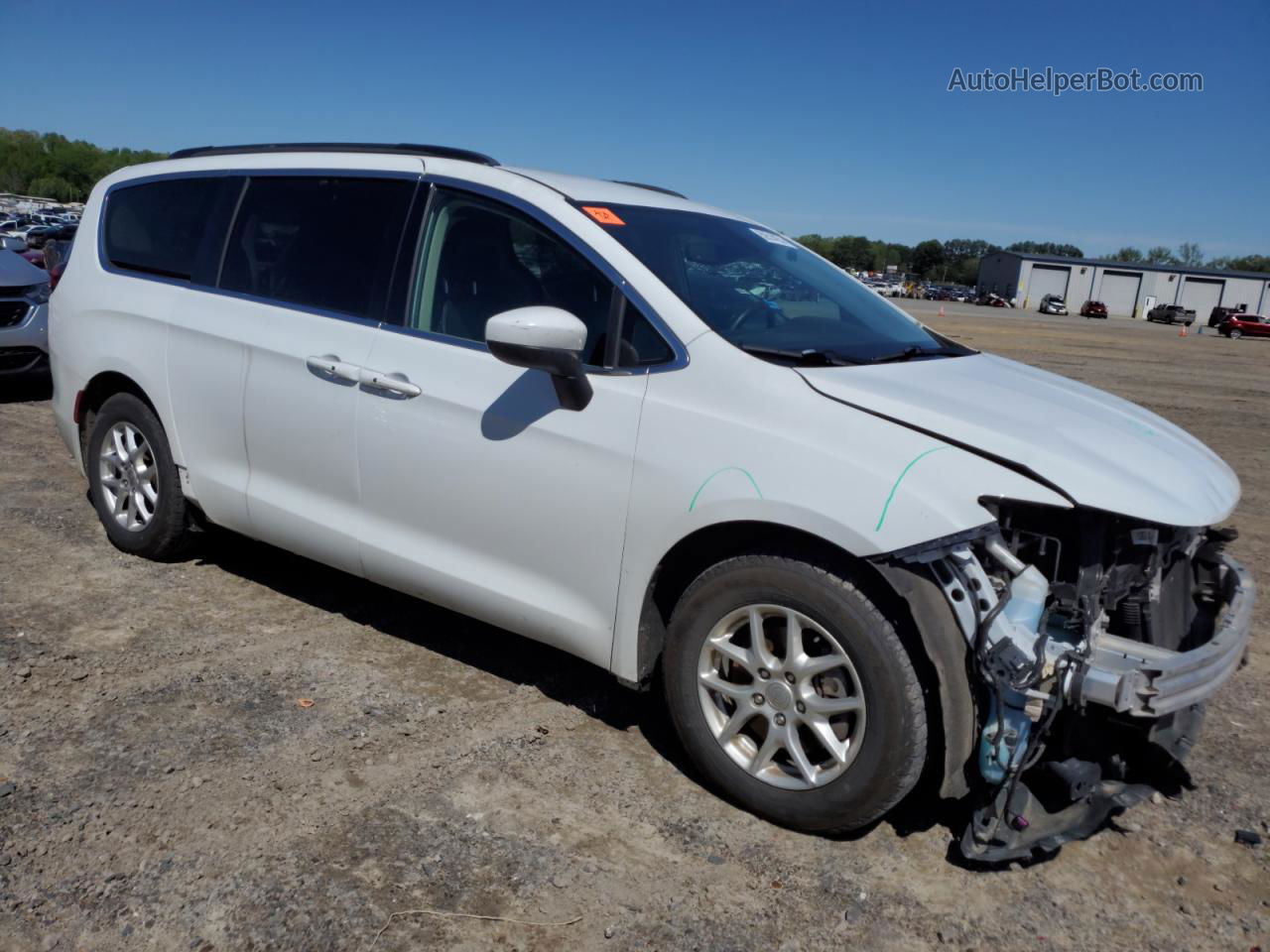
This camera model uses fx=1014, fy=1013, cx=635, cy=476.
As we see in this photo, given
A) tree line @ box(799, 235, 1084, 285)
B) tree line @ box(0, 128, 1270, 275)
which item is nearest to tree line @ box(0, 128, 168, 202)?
tree line @ box(0, 128, 1270, 275)

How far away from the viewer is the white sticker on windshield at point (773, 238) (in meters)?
4.29

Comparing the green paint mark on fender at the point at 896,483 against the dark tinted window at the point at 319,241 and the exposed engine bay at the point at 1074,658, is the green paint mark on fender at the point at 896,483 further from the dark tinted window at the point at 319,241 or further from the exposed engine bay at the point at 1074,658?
the dark tinted window at the point at 319,241

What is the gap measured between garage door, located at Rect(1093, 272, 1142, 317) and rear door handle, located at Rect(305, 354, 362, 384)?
321ft

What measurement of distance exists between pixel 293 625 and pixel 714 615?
2205mm

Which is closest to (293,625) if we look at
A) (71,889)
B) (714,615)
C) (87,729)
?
(87,729)

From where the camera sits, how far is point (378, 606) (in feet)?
15.3

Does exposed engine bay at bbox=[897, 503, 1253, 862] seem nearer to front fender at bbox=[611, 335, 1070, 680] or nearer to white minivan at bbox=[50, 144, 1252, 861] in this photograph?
white minivan at bbox=[50, 144, 1252, 861]

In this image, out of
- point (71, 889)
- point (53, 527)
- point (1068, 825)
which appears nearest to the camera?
point (71, 889)

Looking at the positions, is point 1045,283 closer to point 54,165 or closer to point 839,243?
point 839,243

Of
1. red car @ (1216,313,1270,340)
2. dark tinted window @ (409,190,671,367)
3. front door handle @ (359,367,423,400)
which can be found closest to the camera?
Answer: dark tinted window @ (409,190,671,367)

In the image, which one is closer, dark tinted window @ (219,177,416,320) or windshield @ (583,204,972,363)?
windshield @ (583,204,972,363)

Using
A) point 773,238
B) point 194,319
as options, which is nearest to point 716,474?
point 773,238

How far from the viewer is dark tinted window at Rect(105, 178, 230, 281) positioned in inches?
180

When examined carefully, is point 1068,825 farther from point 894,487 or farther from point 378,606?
point 378,606
